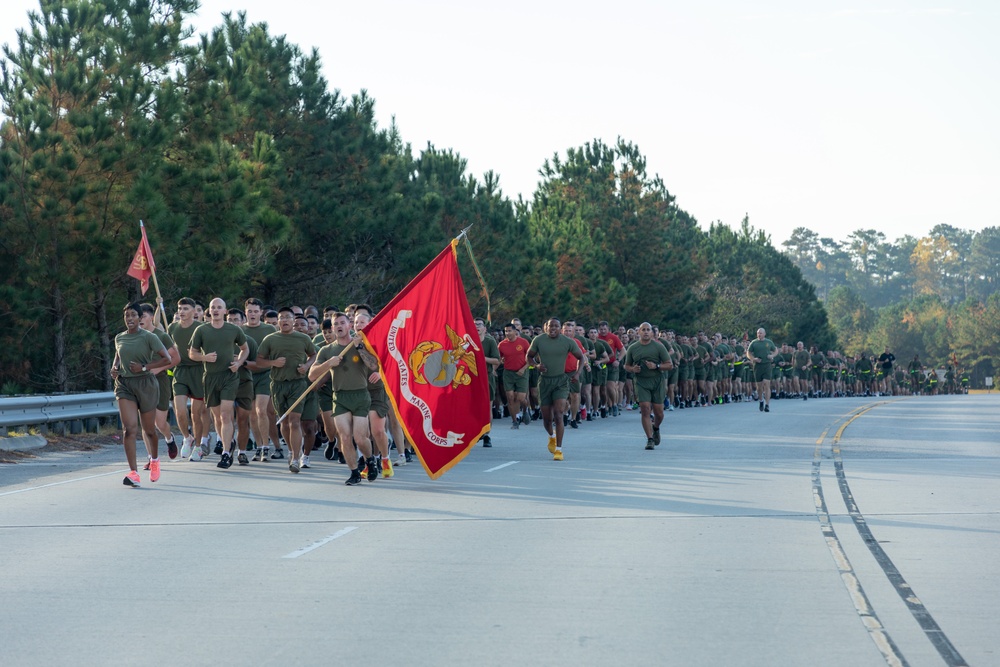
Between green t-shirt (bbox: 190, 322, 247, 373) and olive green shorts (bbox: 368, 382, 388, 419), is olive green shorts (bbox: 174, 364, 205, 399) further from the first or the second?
olive green shorts (bbox: 368, 382, 388, 419)

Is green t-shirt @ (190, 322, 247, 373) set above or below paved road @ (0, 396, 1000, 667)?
above

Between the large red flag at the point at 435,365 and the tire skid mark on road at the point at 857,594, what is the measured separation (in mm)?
3867

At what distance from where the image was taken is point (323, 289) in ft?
113

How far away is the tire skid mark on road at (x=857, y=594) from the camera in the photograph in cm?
656

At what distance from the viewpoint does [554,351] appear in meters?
19.6

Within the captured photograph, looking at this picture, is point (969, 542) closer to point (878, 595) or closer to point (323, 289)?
point (878, 595)

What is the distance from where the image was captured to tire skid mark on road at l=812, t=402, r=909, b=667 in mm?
6562

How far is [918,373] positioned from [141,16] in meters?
52.3

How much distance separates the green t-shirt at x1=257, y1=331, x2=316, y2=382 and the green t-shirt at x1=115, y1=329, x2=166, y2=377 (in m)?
2.10

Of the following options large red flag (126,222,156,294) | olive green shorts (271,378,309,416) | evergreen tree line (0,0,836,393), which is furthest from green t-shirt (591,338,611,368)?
olive green shorts (271,378,309,416)

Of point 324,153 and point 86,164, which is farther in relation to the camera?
point 324,153

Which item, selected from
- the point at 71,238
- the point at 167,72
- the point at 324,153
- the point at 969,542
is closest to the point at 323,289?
the point at 324,153

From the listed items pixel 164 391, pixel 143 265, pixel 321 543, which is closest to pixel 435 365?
pixel 321 543

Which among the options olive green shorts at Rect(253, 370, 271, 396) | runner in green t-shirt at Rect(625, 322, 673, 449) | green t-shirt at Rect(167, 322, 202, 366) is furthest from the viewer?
runner in green t-shirt at Rect(625, 322, 673, 449)
